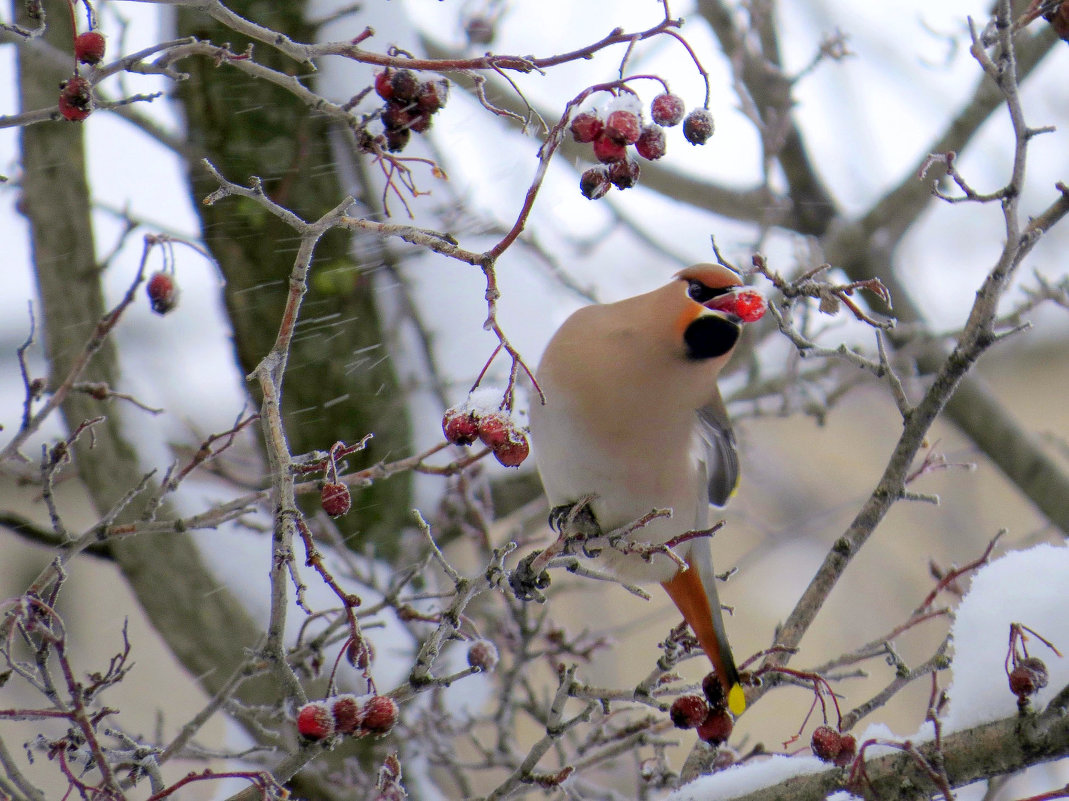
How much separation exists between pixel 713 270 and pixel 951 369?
99 centimetres

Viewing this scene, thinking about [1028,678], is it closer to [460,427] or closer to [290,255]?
[460,427]

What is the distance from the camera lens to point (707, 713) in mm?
1860

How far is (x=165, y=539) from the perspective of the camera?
2.93 meters

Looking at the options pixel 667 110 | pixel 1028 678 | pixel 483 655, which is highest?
pixel 667 110

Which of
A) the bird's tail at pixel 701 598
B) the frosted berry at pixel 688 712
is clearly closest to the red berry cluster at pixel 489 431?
the frosted berry at pixel 688 712

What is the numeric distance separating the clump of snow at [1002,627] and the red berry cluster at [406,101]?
1071 millimetres

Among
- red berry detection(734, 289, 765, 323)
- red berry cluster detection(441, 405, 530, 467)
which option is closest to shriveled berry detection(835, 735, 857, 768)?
red berry cluster detection(441, 405, 530, 467)

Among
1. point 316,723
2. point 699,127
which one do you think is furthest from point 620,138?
point 316,723

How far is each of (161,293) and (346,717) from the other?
1.14m

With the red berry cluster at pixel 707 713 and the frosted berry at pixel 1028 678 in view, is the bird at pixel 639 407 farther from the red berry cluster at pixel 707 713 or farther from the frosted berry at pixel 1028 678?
the frosted berry at pixel 1028 678

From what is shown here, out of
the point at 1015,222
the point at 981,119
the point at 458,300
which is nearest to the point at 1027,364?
the point at 981,119

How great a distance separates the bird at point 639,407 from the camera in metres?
2.49

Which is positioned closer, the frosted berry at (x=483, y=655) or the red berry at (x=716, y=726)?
the red berry at (x=716, y=726)

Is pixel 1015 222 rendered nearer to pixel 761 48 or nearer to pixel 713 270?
pixel 713 270
